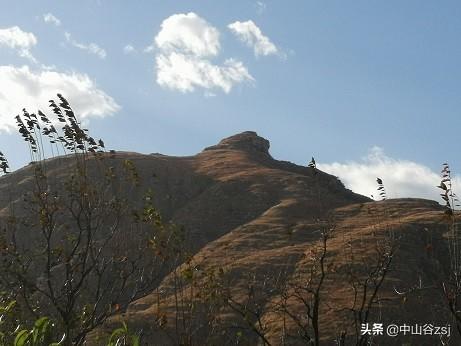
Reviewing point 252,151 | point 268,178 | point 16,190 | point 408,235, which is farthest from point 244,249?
point 252,151

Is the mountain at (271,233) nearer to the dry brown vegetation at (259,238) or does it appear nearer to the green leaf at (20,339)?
the dry brown vegetation at (259,238)

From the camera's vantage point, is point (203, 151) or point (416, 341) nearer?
point (416, 341)

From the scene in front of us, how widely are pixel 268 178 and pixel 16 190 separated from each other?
37.9 m

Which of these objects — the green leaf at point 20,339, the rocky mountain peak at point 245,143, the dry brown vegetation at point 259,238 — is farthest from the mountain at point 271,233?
the green leaf at point 20,339

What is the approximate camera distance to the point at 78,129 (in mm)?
10273

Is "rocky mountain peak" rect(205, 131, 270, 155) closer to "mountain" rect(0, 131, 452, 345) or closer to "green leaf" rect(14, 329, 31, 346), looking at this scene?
"mountain" rect(0, 131, 452, 345)

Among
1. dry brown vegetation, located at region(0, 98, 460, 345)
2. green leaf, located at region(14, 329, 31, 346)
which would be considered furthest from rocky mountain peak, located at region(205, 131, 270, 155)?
green leaf, located at region(14, 329, 31, 346)

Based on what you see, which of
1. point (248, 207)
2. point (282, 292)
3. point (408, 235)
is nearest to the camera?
point (282, 292)

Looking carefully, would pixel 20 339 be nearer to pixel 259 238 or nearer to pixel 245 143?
pixel 259 238

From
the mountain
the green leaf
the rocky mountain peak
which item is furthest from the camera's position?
the rocky mountain peak

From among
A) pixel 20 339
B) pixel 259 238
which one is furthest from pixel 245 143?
pixel 20 339

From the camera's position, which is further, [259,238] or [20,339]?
[259,238]

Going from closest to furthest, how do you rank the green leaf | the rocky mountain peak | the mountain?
the green leaf
the mountain
the rocky mountain peak

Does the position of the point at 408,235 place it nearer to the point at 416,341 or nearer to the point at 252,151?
the point at 416,341
